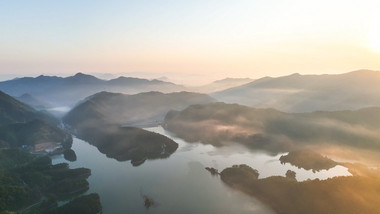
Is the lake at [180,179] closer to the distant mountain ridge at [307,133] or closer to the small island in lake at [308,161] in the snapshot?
the small island in lake at [308,161]

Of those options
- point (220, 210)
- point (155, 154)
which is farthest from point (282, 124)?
point (220, 210)

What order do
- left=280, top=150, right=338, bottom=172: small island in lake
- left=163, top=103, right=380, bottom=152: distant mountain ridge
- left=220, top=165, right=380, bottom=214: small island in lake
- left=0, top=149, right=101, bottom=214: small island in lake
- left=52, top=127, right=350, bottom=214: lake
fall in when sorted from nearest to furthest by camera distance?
left=220, top=165, right=380, bottom=214: small island in lake → left=0, top=149, right=101, bottom=214: small island in lake → left=52, top=127, right=350, bottom=214: lake → left=280, top=150, right=338, bottom=172: small island in lake → left=163, top=103, right=380, bottom=152: distant mountain ridge

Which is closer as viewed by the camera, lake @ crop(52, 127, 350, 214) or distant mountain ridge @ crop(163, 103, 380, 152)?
lake @ crop(52, 127, 350, 214)

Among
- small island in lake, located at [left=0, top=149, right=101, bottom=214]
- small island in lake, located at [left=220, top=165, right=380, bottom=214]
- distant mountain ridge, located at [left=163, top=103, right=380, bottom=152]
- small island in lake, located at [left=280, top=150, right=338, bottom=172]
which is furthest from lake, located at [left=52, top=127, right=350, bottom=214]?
distant mountain ridge, located at [left=163, top=103, right=380, bottom=152]

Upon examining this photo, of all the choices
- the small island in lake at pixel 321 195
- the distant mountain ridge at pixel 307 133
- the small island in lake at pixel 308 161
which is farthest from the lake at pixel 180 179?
the distant mountain ridge at pixel 307 133

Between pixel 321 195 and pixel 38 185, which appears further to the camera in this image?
pixel 38 185

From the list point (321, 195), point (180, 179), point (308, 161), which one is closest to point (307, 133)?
point (308, 161)

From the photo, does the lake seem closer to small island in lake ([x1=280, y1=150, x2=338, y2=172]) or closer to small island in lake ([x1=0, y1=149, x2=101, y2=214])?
small island in lake ([x1=280, y1=150, x2=338, y2=172])

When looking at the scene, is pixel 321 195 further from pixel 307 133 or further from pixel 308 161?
pixel 307 133

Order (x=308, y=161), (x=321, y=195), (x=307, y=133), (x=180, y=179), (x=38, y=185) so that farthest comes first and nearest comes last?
(x=307, y=133) → (x=308, y=161) → (x=180, y=179) → (x=38, y=185) → (x=321, y=195)
